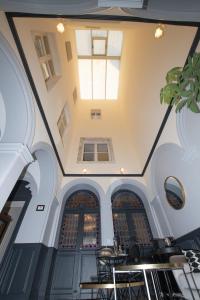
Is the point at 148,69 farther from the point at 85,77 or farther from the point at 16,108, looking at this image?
the point at 85,77

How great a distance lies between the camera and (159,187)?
15.6 ft

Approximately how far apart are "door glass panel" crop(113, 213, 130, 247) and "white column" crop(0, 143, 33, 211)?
3.32 metres

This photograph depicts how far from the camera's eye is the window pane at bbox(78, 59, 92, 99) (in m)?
8.30

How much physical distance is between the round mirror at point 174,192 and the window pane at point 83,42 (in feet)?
23.2

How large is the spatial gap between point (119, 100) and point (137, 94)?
10.6 feet

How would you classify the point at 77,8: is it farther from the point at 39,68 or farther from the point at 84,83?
the point at 84,83

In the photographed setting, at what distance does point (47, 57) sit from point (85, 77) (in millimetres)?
4471

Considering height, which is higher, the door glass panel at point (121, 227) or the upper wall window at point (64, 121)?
the upper wall window at point (64, 121)

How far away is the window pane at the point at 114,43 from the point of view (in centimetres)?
735

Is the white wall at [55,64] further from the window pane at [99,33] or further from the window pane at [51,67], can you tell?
the window pane at [99,33]

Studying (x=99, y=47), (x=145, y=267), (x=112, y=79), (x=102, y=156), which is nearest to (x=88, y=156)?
(x=102, y=156)

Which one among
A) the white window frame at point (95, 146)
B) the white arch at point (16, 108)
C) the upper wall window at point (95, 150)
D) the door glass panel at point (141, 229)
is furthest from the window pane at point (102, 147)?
the white arch at point (16, 108)

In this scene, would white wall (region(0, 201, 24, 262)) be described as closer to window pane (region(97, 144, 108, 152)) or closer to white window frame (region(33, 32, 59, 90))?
window pane (region(97, 144, 108, 152))

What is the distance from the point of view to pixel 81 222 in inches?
191
